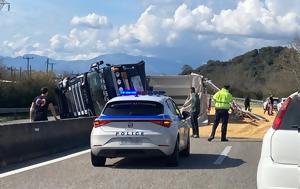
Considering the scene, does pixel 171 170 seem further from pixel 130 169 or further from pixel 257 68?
pixel 257 68

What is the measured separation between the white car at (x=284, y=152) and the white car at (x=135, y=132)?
5.31 m

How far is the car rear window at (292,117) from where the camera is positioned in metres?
7.00

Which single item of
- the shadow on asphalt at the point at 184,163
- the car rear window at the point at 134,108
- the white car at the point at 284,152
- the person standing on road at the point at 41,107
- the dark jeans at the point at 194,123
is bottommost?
the dark jeans at the point at 194,123

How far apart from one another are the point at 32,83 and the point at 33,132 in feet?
120

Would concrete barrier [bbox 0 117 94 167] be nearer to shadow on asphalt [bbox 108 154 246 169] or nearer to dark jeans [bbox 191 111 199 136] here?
shadow on asphalt [bbox 108 154 246 169]

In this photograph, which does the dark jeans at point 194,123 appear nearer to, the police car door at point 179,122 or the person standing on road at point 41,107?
the person standing on road at point 41,107

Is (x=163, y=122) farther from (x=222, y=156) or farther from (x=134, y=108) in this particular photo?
(x=222, y=156)

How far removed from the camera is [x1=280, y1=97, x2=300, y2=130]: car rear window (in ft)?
23.0

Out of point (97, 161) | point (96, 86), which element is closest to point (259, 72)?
point (96, 86)

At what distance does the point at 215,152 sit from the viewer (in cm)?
1606

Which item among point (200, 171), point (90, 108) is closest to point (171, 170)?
point (200, 171)

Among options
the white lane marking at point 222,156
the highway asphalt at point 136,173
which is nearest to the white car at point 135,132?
the highway asphalt at point 136,173

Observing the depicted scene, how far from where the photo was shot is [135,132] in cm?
1238

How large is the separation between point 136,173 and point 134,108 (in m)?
1.66
